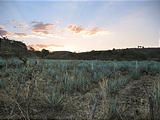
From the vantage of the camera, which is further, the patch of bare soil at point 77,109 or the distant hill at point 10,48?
the patch of bare soil at point 77,109

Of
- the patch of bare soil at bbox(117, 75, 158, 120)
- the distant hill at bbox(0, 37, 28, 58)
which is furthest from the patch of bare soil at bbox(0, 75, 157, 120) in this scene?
the distant hill at bbox(0, 37, 28, 58)

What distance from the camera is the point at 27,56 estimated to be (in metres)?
1.98

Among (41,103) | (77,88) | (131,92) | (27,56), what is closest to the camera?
(27,56)

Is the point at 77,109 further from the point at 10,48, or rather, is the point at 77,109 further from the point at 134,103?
the point at 10,48

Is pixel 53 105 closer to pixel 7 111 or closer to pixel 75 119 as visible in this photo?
pixel 75 119

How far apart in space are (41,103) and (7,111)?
0.68 m

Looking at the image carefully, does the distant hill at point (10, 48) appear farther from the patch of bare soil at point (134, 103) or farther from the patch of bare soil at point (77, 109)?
the patch of bare soil at point (134, 103)

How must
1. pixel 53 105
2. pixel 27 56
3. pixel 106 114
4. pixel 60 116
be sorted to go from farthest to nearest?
pixel 53 105
pixel 60 116
pixel 106 114
pixel 27 56

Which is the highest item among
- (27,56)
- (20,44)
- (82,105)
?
(20,44)

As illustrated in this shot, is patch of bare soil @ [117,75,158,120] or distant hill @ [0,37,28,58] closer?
distant hill @ [0,37,28,58]

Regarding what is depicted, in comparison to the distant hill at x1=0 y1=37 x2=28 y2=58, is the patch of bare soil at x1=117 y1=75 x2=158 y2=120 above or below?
below

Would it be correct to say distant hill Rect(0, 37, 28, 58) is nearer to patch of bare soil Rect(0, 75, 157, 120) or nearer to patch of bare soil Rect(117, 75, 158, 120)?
patch of bare soil Rect(0, 75, 157, 120)

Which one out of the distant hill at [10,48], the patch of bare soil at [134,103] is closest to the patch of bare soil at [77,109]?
the patch of bare soil at [134,103]

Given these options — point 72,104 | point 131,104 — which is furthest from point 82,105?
point 131,104
